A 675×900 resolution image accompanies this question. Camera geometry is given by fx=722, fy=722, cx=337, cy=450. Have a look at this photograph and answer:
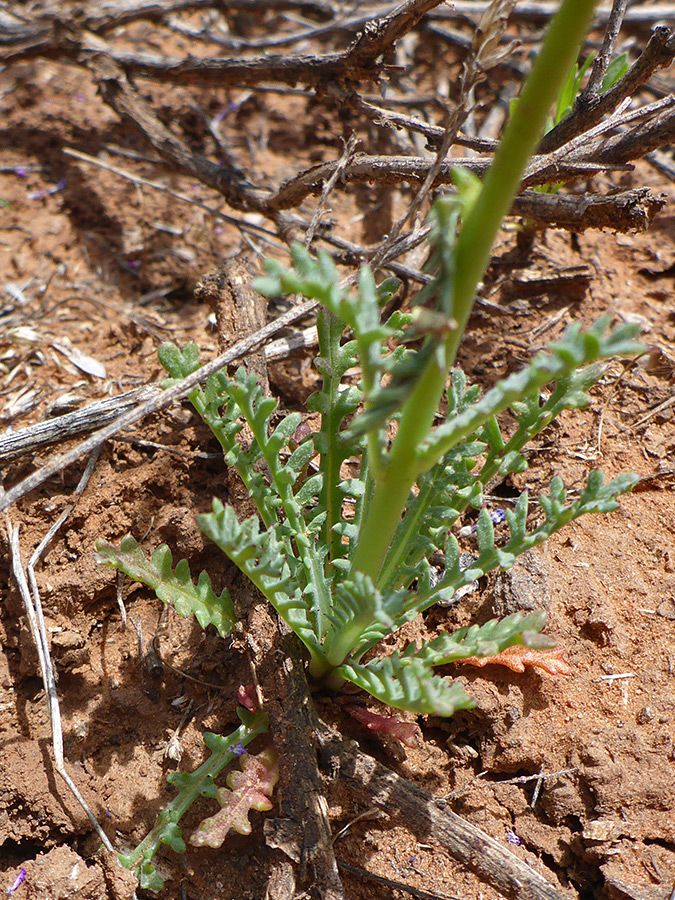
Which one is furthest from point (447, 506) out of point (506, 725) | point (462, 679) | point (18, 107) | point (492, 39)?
point (18, 107)

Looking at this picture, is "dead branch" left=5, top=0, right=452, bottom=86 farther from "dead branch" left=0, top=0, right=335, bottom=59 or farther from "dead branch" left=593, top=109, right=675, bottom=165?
"dead branch" left=593, top=109, right=675, bottom=165

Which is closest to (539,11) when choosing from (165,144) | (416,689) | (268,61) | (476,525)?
(268,61)

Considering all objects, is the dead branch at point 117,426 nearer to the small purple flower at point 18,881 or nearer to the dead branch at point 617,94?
the small purple flower at point 18,881

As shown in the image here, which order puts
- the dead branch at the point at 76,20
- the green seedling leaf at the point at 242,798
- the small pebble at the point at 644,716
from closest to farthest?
1. the green seedling leaf at the point at 242,798
2. the small pebble at the point at 644,716
3. the dead branch at the point at 76,20

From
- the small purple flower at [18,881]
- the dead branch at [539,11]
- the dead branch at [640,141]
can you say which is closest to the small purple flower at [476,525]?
the dead branch at [640,141]

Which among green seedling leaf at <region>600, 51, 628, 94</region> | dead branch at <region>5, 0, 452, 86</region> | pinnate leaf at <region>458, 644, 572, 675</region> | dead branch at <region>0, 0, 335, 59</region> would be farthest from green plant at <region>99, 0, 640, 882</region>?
dead branch at <region>0, 0, 335, 59</region>

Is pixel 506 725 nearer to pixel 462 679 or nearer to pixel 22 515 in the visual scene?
pixel 462 679
